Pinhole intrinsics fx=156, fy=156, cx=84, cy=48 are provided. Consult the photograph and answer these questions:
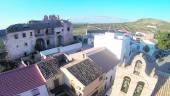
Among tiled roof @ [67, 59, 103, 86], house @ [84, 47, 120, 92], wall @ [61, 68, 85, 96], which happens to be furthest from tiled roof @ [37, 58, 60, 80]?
house @ [84, 47, 120, 92]

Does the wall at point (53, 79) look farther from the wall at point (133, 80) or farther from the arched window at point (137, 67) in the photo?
the arched window at point (137, 67)

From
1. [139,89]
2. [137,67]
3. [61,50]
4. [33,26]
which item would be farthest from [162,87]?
[33,26]

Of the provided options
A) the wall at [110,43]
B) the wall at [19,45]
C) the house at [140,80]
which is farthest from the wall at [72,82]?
the wall at [19,45]

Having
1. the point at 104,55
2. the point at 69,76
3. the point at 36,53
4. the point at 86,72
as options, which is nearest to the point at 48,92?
the point at 69,76

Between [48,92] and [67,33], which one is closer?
[48,92]

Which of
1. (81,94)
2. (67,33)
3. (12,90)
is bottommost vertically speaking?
(81,94)

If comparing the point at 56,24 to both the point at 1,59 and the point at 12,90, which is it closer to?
the point at 1,59

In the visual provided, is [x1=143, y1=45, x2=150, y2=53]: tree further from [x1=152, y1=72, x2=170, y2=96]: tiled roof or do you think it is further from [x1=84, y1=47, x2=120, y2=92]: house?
[x1=152, y1=72, x2=170, y2=96]: tiled roof

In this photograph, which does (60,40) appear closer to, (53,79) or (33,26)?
(33,26)
